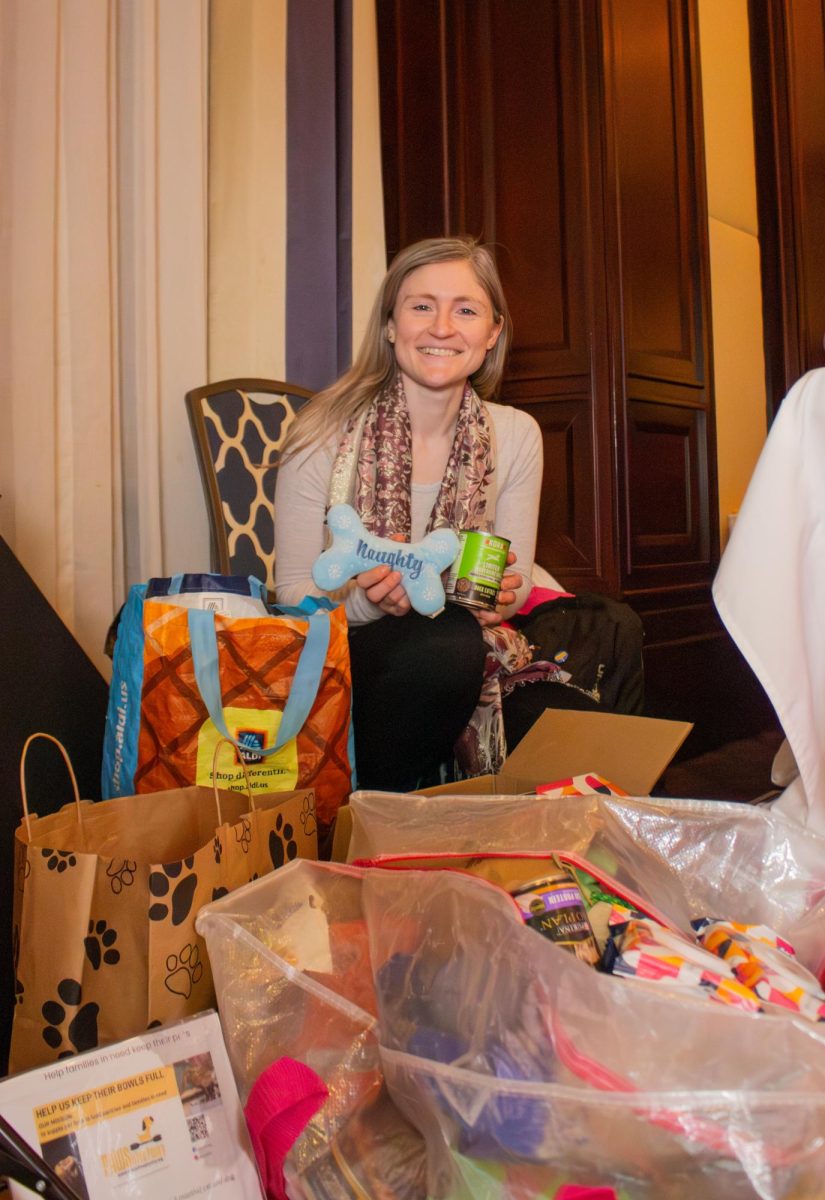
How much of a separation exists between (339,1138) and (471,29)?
8.62 feet

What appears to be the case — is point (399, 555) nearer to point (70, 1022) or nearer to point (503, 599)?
point (503, 599)

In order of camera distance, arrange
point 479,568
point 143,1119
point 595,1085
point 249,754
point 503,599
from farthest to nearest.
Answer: point 503,599, point 479,568, point 249,754, point 143,1119, point 595,1085

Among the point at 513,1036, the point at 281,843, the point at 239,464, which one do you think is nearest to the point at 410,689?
the point at 281,843

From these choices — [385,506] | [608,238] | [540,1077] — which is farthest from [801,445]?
[608,238]

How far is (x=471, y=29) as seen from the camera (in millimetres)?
2600

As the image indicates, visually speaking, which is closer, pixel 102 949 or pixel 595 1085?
pixel 595 1085

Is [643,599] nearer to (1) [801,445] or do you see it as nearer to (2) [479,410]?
(2) [479,410]

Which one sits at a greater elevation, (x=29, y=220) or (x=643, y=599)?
(x=29, y=220)

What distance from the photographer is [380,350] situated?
182cm

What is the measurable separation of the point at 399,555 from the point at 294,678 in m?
0.30

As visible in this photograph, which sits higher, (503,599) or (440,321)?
(440,321)

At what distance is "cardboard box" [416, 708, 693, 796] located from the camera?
1.26 metres

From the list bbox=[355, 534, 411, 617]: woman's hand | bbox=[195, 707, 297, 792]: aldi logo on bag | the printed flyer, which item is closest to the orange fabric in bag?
bbox=[195, 707, 297, 792]: aldi logo on bag

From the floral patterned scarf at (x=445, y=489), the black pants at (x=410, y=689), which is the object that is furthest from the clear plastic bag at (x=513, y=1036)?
the floral patterned scarf at (x=445, y=489)
